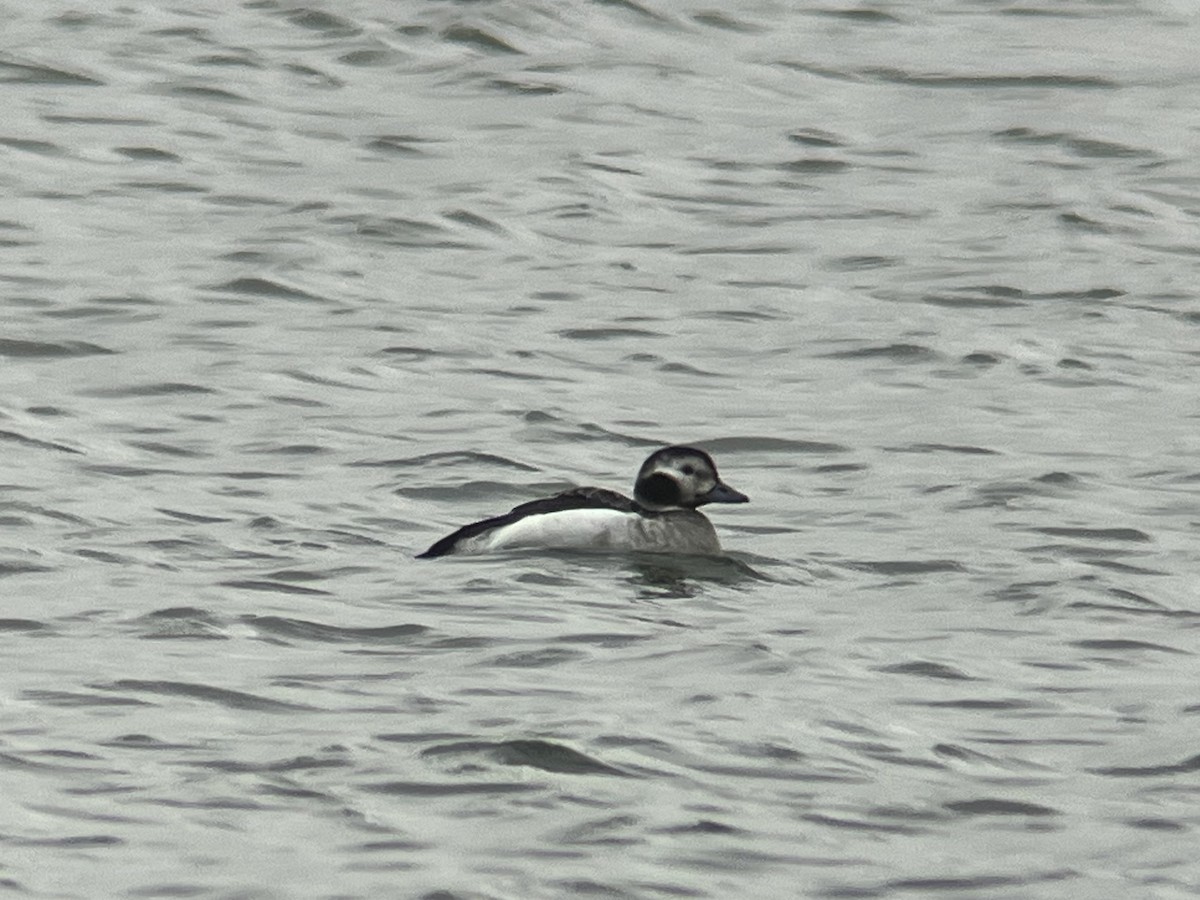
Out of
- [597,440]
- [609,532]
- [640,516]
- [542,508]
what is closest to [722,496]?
[640,516]

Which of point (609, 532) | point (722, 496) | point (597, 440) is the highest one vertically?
point (722, 496)

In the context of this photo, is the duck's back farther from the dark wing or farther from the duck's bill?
the duck's bill

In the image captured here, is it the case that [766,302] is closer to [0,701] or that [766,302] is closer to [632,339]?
[632,339]

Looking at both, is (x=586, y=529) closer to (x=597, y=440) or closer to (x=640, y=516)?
(x=640, y=516)

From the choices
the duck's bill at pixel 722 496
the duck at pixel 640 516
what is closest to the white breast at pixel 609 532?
the duck at pixel 640 516

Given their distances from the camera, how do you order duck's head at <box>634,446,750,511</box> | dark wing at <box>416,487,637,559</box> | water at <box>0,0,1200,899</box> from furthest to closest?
duck's head at <box>634,446,750,511</box> → dark wing at <box>416,487,637,559</box> → water at <box>0,0,1200,899</box>

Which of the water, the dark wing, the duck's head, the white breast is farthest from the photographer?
the duck's head

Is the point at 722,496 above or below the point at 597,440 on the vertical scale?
above

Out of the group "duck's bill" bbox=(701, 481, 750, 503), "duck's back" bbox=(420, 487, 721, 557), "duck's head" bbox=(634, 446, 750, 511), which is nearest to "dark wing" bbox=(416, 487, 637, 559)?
"duck's back" bbox=(420, 487, 721, 557)

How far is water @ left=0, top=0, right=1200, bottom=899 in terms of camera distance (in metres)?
9.66

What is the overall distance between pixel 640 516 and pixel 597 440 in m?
2.19

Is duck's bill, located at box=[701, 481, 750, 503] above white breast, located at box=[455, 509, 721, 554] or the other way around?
above

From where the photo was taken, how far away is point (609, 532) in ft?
46.0

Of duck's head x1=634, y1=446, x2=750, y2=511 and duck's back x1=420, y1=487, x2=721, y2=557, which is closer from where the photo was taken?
duck's back x1=420, y1=487, x2=721, y2=557
